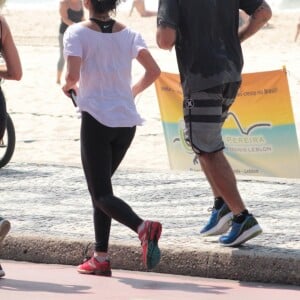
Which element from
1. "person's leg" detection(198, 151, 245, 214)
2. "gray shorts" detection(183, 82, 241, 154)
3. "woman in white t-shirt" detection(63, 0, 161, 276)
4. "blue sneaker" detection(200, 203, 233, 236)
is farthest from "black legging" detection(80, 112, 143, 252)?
"blue sneaker" detection(200, 203, 233, 236)

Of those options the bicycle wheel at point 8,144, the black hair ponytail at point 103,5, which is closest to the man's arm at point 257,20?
the black hair ponytail at point 103,5

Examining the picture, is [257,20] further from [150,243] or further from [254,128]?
[254,128]

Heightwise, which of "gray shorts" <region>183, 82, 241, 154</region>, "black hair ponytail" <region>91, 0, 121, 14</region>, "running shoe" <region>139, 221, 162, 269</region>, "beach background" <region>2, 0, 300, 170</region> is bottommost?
"beach background" <region>2, 0, 300, 170</region>

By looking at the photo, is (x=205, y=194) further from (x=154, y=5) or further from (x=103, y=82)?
(x=154, y=5)

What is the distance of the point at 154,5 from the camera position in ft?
167

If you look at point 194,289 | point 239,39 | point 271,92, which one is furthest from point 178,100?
point 194,289

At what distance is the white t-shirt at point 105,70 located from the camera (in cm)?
676

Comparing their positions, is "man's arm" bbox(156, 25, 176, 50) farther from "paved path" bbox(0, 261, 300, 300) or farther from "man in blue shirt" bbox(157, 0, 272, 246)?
"paved path" bbox(0, 261, 300, 300)

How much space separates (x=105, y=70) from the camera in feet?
22.3

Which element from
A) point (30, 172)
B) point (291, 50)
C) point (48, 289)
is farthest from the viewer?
point (291, 50)

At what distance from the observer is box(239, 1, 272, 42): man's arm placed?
7238mm

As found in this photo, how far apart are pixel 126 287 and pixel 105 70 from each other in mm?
1247

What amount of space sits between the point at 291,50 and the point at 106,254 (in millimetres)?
22235

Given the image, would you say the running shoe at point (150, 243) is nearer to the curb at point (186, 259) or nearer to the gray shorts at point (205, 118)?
the curb at point (186, 259)
